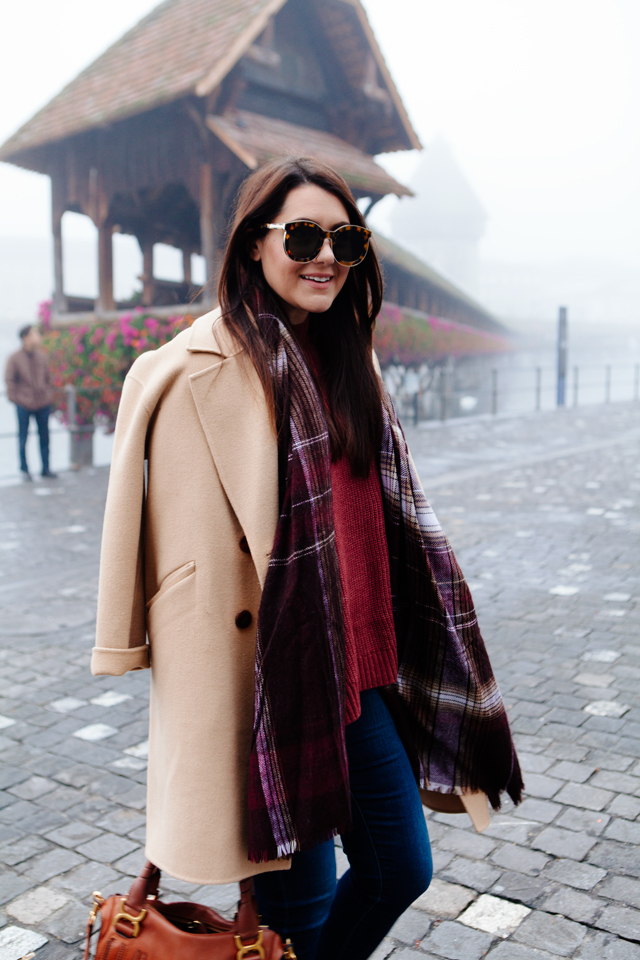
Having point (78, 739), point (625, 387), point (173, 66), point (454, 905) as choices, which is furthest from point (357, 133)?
point (625, 387)

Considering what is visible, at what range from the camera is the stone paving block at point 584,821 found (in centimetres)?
289

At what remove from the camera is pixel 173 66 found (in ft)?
42.2

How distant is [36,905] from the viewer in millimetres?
2598

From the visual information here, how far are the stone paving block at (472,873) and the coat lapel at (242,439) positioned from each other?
4.91ft

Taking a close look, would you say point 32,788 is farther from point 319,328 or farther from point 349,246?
point 349,246

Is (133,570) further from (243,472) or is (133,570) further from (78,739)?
(78,739)

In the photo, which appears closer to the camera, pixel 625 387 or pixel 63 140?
pixel 63 140

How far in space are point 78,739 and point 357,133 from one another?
13.5 meters

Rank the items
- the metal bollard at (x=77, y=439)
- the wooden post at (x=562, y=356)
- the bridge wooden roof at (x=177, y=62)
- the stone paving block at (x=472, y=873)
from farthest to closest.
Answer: the wooden post at (x=562, y=356) < the metal bollard at (x=77, y=439) < the bridge wooden roof at (x=177, y=62) < the stone paving block at (x=472, y=873)

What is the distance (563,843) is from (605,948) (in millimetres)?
527

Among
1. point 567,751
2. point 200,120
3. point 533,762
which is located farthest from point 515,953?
point 200,120

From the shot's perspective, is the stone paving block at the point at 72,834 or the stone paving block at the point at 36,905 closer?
the stone paving block at the point at 36,905

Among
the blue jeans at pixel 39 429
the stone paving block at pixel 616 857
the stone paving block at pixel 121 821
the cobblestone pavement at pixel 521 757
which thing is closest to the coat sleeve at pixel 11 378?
the blue jeans at pixel 39 429

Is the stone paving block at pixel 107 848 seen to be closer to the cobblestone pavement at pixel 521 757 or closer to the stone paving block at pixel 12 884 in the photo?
the cobblestone pavement at pixel 521 757
